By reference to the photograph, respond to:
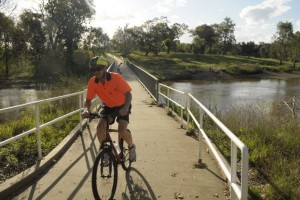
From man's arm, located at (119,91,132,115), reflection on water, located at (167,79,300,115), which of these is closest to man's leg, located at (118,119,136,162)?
man's arm, located at (119,91,132,115)

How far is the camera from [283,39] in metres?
90.9

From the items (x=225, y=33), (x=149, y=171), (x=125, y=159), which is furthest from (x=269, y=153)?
(x=225, y=33)

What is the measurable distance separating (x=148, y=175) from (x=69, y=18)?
4840cm

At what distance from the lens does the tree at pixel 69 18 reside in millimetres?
49812

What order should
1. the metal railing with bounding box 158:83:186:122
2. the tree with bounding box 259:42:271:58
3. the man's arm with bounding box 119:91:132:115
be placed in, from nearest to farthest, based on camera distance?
the man's arm with bounding box 119:91:132:115
the metal railing with bounding box 158:83:186:122
the tree with bounding box 259:42:271:58

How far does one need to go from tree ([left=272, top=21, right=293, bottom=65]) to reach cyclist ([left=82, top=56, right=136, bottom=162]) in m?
91.8

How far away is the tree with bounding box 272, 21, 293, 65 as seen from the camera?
8950cm

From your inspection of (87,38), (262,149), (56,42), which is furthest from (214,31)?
(262,149)

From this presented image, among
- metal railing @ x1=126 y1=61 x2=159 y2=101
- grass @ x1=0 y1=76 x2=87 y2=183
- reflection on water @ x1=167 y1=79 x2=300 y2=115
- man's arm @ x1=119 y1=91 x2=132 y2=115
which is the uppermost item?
man's arm @ x1=119 y1=91 x2=132 y2=115

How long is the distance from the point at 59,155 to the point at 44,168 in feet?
2.90

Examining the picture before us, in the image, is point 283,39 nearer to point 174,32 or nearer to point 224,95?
point 174,32

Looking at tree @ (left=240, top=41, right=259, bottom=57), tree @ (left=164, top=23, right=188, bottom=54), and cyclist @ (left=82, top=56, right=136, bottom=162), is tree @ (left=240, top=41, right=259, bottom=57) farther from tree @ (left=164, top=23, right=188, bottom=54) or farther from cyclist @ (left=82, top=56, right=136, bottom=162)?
cyclist @ (left=82, top=56, right=136, bottom=162)

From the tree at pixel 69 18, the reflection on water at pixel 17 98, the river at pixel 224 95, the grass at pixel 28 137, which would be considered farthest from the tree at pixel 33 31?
the grass at pixel 28 137

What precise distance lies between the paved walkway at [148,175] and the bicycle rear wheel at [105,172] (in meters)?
0.17
